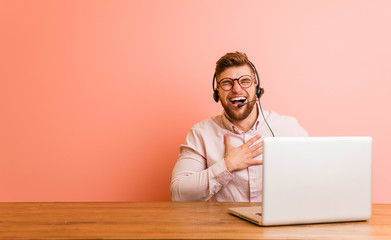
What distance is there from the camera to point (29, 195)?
265 centimetres

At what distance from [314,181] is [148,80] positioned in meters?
1.58

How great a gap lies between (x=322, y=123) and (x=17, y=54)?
206 cm

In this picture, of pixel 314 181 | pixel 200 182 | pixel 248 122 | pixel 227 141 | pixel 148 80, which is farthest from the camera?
pixel 148 80

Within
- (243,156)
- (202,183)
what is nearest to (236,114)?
(243,156)

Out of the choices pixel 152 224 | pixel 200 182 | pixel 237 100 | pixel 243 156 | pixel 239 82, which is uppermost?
pixel 239 82

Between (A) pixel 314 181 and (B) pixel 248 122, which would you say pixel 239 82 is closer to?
(B) pixel 248 122

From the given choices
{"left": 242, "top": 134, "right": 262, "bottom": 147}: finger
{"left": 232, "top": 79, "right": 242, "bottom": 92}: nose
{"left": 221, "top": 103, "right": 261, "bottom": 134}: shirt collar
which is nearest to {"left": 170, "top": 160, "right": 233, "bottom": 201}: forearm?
{"left": 242, "top": 134, "right": 262, "bottom": 147}: finger

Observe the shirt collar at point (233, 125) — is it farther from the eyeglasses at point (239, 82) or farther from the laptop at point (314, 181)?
the laptop at point (314, 181)

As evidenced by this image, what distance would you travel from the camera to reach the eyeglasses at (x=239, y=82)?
7.34 ft

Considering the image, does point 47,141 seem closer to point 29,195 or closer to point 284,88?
point 29,195

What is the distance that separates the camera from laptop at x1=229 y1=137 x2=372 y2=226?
4.09 feet

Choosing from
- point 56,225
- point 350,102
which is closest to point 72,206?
point 56,225

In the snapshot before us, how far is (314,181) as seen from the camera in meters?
1.28

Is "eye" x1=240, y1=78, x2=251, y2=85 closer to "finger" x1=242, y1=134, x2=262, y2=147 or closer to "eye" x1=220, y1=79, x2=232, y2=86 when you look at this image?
"eye" x1=220, y1=79, x2=232, y2=86
